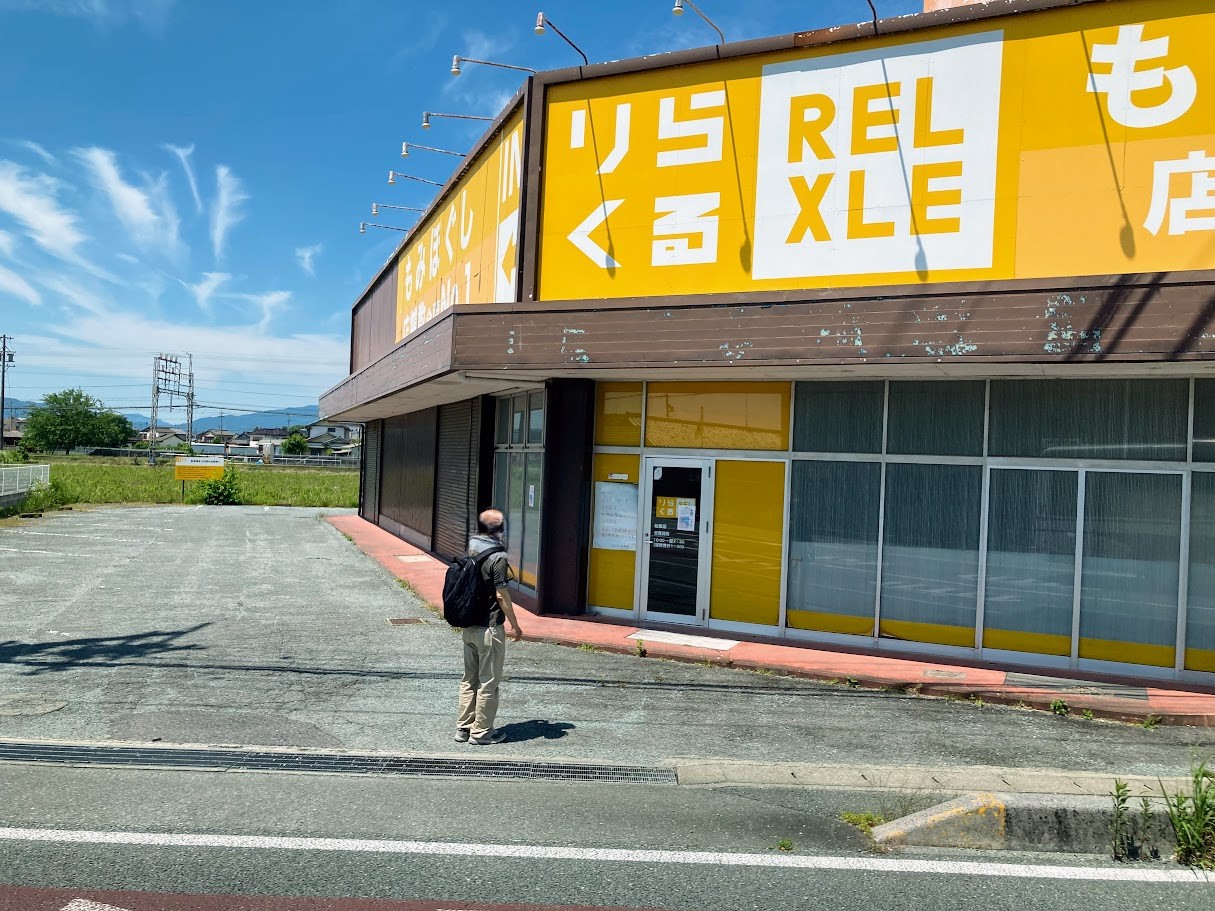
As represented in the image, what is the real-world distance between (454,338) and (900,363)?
523 cm

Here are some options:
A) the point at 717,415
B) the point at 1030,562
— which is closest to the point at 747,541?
the point at 717,415

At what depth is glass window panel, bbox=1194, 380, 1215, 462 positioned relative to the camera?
9.05m

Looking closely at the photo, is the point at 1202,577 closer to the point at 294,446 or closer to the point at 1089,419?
the point at 1089,419

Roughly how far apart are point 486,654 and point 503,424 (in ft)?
26.6

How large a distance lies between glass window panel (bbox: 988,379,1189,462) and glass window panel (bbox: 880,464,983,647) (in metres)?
0.62

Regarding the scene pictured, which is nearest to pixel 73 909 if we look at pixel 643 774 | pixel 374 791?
pixel 374 791

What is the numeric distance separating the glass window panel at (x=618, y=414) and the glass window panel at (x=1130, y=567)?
5220 mm

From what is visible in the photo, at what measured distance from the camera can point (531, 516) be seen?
1317cm

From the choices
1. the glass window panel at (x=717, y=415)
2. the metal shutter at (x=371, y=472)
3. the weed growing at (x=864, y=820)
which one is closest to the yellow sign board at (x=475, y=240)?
the glass window panel at (x=717, y=415)

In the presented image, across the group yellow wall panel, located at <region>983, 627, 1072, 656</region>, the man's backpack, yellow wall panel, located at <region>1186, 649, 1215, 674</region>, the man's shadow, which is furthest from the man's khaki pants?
yellow wall panel, located at <region>1186, 649, 1215, 674</region>

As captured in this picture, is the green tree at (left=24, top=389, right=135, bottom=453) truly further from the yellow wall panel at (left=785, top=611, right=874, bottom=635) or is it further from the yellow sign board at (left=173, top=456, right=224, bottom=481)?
the yellow wall panel at (left=785, top=611, right=874, bottom=635)

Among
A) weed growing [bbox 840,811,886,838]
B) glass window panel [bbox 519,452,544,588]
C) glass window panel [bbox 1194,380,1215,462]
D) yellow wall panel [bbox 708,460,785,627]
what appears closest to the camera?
weed growing [bbox 840,811,886,838]

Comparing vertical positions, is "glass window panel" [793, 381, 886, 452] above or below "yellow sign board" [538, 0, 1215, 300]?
below

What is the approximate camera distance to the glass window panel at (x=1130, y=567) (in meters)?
9.26
